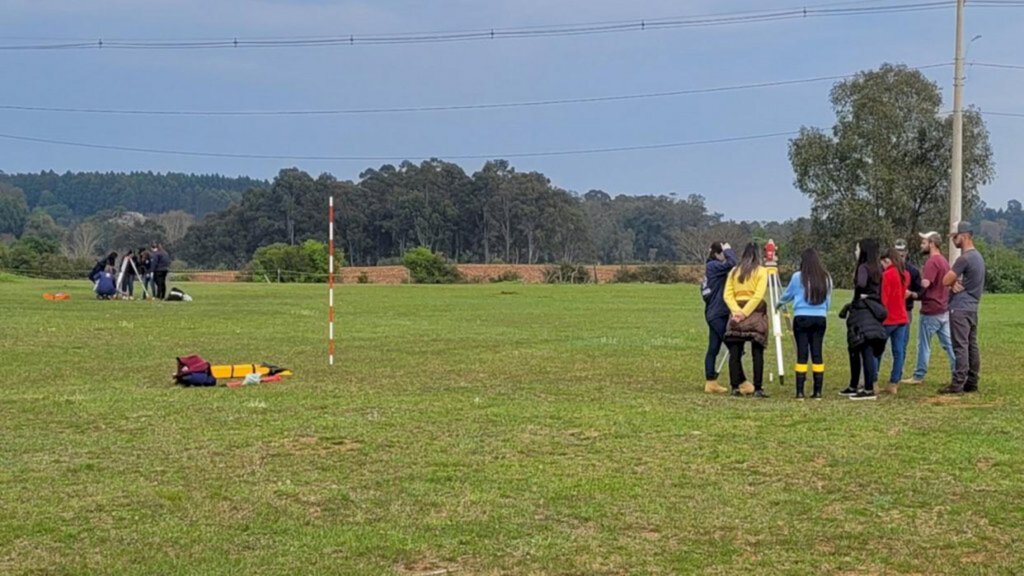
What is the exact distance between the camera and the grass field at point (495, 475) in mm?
6551

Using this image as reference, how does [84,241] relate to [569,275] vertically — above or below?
above

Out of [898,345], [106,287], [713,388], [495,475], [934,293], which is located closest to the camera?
[495,475]

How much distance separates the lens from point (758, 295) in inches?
527

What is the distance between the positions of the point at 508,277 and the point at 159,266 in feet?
169

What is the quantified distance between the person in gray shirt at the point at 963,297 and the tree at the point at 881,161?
61671 millimetres

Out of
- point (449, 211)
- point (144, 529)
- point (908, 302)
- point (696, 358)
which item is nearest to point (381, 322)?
point (696, 358)

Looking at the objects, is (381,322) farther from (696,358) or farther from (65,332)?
(696,358)

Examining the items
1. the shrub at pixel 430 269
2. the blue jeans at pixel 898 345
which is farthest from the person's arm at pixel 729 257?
the shrub at pixel 430 269

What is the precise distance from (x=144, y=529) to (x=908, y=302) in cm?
1085

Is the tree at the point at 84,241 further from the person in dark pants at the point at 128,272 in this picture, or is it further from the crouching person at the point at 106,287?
the crouching person at the point at 106,287

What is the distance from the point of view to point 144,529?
23.2 ft

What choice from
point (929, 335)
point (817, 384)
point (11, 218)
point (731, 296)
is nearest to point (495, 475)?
point (731, 296)

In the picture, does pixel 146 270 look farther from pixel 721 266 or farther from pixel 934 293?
pixel 934 293

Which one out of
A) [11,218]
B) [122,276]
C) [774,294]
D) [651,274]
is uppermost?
[11,218]
